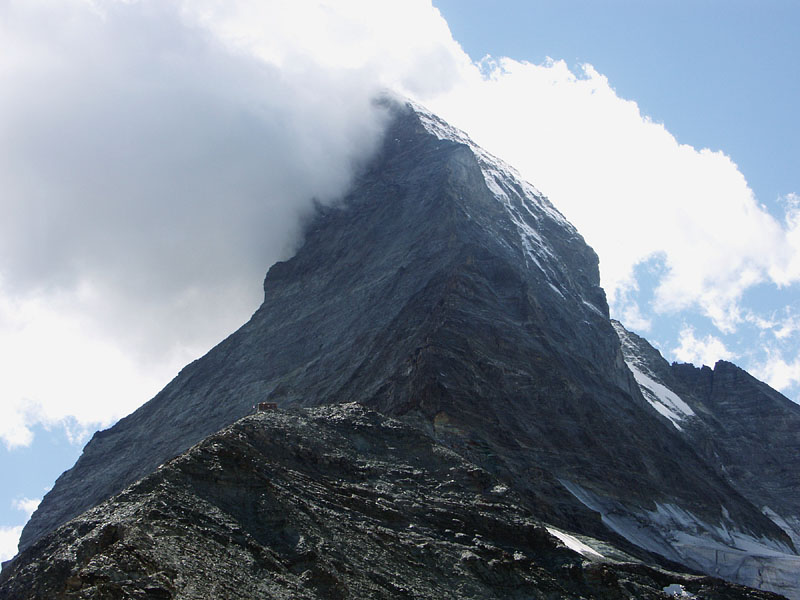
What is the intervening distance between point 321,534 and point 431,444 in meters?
16.1

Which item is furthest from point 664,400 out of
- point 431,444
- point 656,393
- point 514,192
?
point 431,444

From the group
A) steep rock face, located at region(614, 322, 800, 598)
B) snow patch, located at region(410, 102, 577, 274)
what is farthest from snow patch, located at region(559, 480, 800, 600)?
snow patch, located at region(410, 102, 577, 274)

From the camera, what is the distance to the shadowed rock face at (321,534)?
123 ft

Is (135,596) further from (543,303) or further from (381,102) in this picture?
(381,102)

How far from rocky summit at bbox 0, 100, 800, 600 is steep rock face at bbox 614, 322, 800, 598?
0.47 meters

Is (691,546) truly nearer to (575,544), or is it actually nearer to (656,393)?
(575,544)

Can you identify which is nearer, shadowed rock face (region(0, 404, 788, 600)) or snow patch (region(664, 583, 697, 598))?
shadowed rock face (region(0, 404, 788, 600))

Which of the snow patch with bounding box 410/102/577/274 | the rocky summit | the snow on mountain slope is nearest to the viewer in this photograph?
the rocky summit

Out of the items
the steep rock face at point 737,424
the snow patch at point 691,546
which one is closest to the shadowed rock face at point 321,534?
the snow patch at point 691,546

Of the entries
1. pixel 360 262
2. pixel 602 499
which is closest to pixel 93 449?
pixel 360 262

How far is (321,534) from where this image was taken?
147ft

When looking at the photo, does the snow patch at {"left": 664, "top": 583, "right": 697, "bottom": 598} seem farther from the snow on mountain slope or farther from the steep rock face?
the snow on mountain slope

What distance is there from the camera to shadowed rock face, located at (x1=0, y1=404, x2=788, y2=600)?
37469 mm

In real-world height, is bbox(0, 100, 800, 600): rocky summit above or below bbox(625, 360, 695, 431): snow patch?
below
